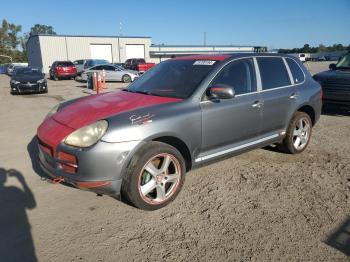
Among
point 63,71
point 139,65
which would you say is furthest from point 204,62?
point 139,65

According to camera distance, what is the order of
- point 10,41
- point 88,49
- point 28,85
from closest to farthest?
point 28,85 < point 88,49 < point 10,41

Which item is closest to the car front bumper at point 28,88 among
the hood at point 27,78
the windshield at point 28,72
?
the hood at point 27,78

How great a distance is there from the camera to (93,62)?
28.0 meters

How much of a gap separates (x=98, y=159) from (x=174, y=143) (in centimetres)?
100

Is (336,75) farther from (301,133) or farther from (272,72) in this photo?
(272,72)

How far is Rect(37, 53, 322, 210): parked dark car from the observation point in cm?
331

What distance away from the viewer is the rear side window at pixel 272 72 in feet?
15.8

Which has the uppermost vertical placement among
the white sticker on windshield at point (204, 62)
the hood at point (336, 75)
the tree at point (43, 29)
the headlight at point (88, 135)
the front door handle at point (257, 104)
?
the tree at point (43, 29)

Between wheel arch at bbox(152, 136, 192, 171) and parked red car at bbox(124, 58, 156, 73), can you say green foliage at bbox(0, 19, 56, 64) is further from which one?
wheel arch at bbox(152, 136, 192, 171)

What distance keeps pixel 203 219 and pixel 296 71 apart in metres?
3.30

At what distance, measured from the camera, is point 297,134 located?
216 inches

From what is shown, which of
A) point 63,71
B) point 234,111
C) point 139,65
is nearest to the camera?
point 234,111

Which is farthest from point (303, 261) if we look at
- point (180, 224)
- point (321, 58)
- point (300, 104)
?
point (321, 58)

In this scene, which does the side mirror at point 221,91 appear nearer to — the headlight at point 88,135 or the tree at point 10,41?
the headlight at point 88,135
